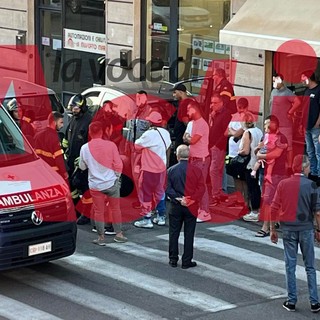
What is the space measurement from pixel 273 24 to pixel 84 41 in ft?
22.8

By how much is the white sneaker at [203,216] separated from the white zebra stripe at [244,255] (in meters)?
0.99

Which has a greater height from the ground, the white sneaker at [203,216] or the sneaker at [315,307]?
the white sneaker at [203,216]

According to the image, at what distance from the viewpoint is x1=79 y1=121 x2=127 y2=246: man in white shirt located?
13.4 metres

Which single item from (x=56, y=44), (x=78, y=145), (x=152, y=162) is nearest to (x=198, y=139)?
(x=152, y=162)

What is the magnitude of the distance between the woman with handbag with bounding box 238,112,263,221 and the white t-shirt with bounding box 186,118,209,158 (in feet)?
1.85

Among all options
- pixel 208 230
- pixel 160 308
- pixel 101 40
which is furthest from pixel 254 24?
pixel 160 308

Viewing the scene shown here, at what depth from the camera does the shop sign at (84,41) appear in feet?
71.7

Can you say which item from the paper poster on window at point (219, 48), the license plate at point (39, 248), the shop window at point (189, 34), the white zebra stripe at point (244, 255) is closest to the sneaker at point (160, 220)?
the white zebra stripe at point (244, 255)

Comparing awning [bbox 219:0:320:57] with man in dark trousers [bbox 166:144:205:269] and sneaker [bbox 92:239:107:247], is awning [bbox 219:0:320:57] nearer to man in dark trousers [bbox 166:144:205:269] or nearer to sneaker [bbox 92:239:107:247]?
man in dark trousers [bbox 166:144:205:269]

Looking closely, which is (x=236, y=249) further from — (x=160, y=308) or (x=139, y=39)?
(x=139, y=39)

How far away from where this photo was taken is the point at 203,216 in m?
15.0

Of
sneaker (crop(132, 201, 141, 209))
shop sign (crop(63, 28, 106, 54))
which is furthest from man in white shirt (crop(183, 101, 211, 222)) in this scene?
shop sign (crop(63, 28, 106, 54))

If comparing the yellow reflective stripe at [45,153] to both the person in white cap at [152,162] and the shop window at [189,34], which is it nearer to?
the person in white cap at [152,162]

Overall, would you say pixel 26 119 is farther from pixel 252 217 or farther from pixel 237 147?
pixel 252 217
